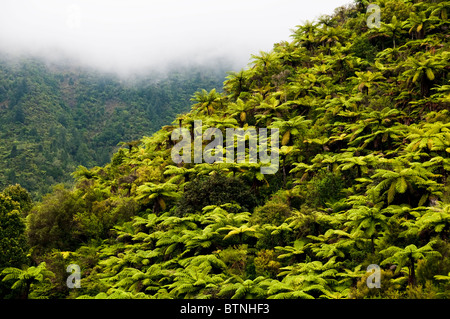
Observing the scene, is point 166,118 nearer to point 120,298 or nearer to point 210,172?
point 210,172

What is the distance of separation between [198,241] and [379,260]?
286 inches

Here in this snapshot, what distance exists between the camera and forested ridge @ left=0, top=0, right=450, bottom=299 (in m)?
11.4

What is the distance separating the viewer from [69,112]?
100750mm

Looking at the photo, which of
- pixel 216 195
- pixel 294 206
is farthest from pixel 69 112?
pixel 294 206

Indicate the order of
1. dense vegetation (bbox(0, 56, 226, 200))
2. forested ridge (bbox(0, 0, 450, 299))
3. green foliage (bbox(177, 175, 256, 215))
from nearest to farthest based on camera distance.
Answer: forested ridge (bbox(0, 0, 450, 299)) < green foliage (bbox(177, 175, 256, 215)) < dense vegetation (bbox(0, 56, 226, 200))

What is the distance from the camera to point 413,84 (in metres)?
20.5

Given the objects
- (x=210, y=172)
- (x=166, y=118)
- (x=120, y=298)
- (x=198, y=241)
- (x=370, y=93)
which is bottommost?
(x=120, y=298)

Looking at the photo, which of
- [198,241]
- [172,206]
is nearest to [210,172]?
[172,206]

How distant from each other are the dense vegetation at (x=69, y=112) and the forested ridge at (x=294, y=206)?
138 feet

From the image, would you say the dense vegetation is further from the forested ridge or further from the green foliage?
the green foliage

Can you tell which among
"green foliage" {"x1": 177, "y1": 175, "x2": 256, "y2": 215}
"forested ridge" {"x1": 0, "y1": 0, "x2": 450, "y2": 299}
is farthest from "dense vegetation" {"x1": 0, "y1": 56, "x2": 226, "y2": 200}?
"green foliage" {"x1": 177, "y1": 175, "x2": 256, "y2": 215}

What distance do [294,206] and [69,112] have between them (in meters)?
97.6

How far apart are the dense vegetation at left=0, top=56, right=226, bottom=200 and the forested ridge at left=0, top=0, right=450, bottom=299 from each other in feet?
138

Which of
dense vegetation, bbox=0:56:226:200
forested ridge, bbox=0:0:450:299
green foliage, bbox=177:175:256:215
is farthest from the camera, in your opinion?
dense vegetation, bbox=0:56:226:200
